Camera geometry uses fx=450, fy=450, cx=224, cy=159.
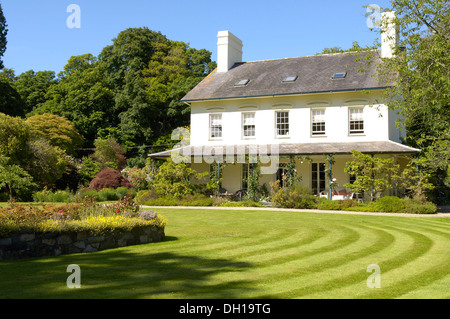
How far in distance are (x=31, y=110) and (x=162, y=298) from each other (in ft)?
150

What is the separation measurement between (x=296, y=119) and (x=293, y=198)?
593 cm

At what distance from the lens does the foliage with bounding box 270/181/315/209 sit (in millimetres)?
21906

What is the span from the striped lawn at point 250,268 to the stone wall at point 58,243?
0.32 meters

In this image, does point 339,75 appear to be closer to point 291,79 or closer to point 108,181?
point 291,79

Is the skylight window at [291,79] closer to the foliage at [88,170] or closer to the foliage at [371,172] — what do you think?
the foliage at [371,172]

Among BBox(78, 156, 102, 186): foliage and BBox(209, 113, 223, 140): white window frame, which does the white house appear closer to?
BBox(209, 113, 223, 140): white window frame

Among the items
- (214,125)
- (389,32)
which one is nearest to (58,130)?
(214,125)

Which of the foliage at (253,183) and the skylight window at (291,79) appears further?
the skylight window at (291,79)

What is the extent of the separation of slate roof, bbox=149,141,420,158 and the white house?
5 cm

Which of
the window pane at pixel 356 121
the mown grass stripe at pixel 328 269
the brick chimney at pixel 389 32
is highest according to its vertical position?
the brick chimney at pixel 389 32

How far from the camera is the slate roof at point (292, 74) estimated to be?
2516cm

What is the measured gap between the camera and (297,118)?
85.5ft

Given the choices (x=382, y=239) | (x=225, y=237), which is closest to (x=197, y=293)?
(x=225, y=237)

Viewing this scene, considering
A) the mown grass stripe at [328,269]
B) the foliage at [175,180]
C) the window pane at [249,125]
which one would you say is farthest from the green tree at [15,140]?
the mown grass stripe at [328,269]
